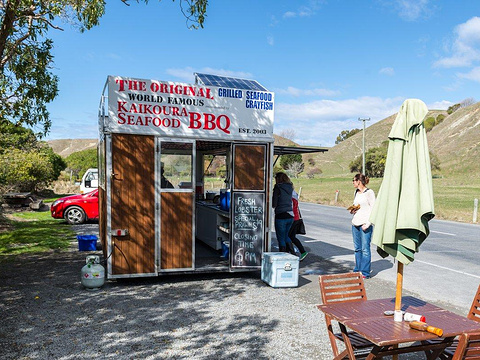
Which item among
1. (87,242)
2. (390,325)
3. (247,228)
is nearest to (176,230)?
(247,228)

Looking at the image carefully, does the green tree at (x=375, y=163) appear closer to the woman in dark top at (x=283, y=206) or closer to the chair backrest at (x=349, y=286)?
the woman in dark top at (x=283, y=206)

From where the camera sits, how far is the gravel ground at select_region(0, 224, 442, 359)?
15.7ft

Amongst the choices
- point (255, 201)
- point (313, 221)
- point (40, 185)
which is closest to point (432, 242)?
point (313, 221)

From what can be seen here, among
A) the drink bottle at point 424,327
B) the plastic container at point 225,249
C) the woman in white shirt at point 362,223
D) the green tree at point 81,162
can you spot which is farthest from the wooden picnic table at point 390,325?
the green tree at point 81,162

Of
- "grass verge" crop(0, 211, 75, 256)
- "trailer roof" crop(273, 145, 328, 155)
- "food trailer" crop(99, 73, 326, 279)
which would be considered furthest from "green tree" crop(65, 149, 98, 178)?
"food trailer" crop(99, 73, 326, 279)

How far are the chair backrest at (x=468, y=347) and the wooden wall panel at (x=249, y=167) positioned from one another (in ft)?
17.1

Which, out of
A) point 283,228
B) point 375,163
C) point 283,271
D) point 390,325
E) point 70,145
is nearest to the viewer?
point 390,325

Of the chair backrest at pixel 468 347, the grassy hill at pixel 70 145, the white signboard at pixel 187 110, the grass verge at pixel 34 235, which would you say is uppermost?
the grassy hill at pixel 70 145

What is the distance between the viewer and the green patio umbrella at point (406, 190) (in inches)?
144

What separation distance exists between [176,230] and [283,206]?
2.43 meters

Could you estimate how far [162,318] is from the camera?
584 centimetres

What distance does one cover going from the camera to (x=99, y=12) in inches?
341

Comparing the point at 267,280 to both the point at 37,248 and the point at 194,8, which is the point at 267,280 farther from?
the point at 37,248

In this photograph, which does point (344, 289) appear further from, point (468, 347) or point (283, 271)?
point (283, 271)
